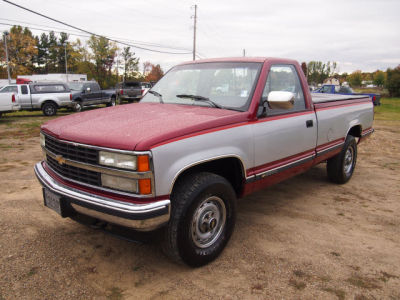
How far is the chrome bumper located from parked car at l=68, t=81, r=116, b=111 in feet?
52.8

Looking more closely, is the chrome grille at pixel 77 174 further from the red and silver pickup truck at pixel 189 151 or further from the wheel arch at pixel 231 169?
the wheel arch at pixel 231 169

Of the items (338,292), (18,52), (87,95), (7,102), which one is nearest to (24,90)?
(7,102)

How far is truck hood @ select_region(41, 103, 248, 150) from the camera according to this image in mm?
2346

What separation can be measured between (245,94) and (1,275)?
279cm

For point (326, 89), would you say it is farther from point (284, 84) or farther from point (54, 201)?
point (54, 201)

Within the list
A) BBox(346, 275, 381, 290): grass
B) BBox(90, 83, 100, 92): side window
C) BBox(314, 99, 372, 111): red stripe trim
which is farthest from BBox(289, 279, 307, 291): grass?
BBox(90, 83, 100, 92): side window

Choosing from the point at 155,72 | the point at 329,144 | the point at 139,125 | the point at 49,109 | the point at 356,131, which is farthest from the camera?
the point at 155,72

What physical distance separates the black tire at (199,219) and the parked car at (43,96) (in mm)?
15715

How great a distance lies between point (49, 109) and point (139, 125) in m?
15.7

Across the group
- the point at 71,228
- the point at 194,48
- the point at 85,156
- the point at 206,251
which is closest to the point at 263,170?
the point at 206,251

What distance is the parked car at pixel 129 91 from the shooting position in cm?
2089

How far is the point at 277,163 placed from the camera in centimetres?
354

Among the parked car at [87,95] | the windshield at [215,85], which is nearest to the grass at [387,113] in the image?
the windshield at [215,85]

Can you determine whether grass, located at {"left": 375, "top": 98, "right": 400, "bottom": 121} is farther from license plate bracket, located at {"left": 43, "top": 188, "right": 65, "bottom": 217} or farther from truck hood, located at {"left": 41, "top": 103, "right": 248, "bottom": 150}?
license plate bracket, located at {"left": 43, "top": 188, "right": 65, "bottom": 217}
